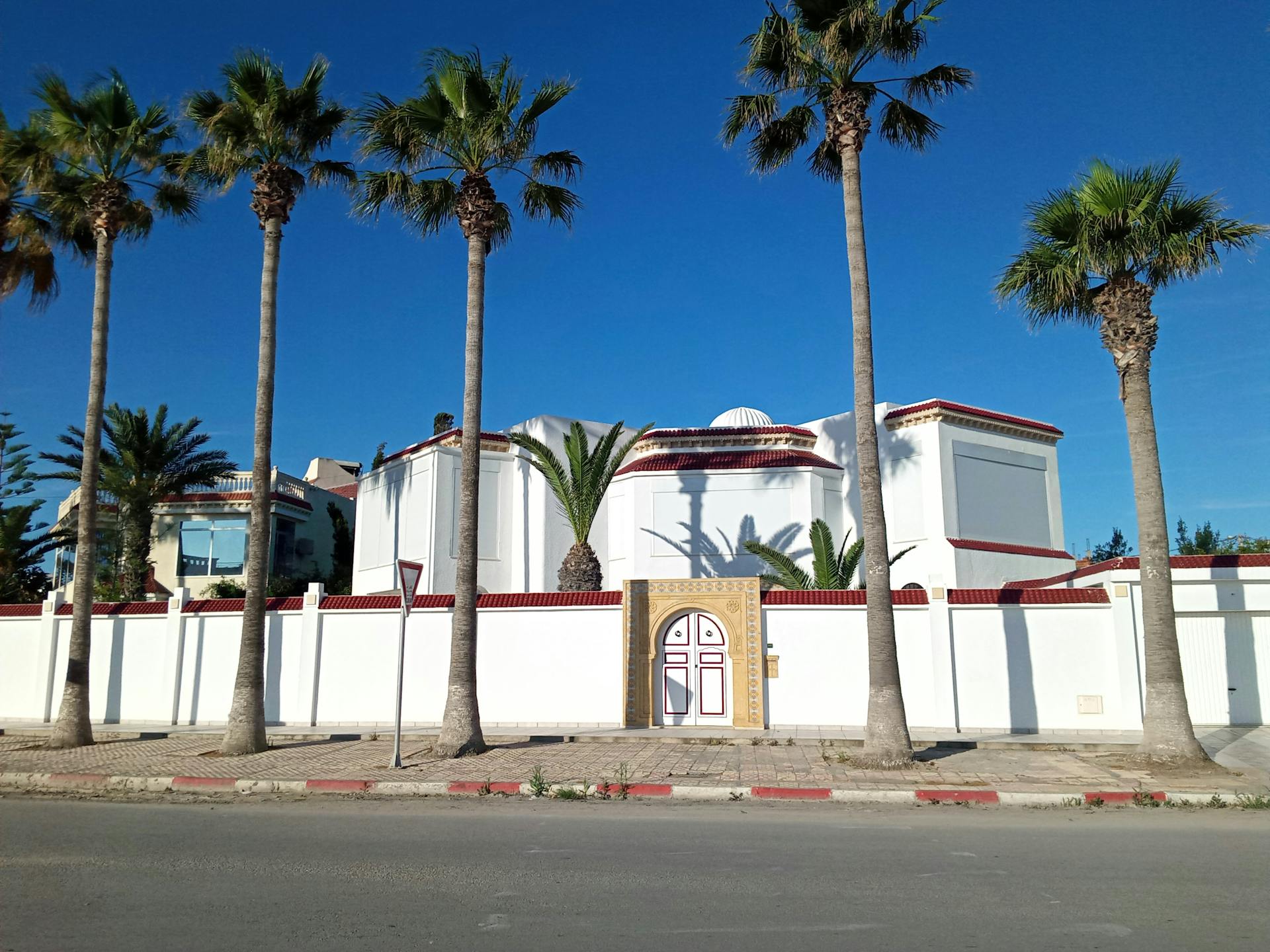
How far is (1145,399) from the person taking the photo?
1433 cm

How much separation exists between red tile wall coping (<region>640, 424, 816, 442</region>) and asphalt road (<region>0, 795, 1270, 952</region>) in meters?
18.6

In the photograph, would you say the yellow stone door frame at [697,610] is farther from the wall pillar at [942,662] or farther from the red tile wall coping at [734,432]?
the red tile wall coping at [734,432]

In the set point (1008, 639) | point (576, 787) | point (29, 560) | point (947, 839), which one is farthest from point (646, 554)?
point (29, 560)

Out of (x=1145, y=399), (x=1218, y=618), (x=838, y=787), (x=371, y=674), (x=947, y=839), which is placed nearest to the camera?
(x=947, y=839)

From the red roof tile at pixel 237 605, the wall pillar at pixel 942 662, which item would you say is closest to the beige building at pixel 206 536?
the red roof tile at pixel 237 605

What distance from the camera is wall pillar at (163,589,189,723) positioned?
19.7 m

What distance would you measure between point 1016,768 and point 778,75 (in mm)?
11627

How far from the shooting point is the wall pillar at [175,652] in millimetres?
19703

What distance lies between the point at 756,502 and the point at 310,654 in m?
13.3

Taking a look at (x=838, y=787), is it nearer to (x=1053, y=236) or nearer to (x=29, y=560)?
(x=1053, y=236)

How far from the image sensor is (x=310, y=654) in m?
19.2

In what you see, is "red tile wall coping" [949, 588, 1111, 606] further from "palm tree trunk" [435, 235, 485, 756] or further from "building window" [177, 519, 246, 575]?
"building window" [177, 519, 246, 575]

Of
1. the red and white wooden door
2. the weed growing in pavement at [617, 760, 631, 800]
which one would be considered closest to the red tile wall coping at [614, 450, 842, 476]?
the red and white wooden door

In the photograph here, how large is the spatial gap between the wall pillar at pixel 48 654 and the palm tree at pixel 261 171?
7395 mm
